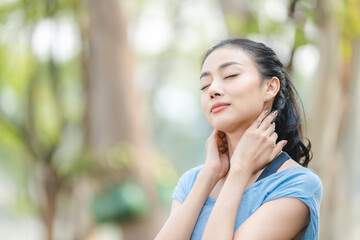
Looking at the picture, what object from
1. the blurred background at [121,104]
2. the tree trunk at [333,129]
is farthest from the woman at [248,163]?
the tree trunk at [333,129]

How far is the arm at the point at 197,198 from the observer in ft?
6.80

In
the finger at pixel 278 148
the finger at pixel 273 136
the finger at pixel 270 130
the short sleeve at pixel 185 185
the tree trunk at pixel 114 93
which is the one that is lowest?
the short sleeve at pixel 185 185

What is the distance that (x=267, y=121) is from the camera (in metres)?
2.10

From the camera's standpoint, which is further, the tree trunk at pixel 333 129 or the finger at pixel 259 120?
the tree trunk at pixel 333 129

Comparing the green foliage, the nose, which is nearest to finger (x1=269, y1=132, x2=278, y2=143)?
the nose

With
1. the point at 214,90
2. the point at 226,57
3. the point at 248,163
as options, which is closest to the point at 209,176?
the point at 248,163

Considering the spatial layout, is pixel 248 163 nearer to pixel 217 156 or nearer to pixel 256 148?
pixel 256 148

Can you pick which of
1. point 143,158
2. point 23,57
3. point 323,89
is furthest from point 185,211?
point 23,57

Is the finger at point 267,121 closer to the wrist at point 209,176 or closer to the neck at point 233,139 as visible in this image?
the neck at point 233,139

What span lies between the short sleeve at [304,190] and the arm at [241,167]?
0.36ft

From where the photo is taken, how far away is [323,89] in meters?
4.55

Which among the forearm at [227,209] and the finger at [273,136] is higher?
the finger at [273,136]

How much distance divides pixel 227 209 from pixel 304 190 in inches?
10.1

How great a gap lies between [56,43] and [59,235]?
649 cm
